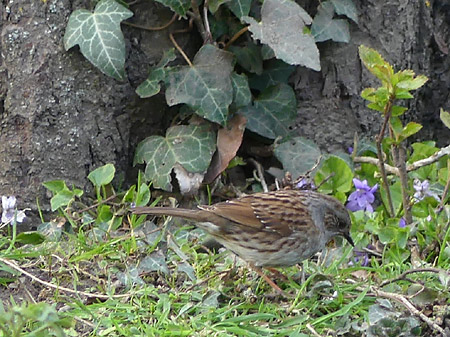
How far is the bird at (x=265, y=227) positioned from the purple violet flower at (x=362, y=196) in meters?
0.82

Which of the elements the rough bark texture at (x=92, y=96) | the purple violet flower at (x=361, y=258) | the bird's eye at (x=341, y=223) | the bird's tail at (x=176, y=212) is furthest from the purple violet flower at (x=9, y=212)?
the purple violet flower at (x=361, y=258)

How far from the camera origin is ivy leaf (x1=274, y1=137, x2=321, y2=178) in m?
5.84

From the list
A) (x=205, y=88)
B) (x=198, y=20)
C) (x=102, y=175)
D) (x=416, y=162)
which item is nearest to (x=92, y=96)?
(x=102, y=175)

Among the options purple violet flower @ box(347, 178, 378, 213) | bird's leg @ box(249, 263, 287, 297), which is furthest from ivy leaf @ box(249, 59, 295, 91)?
bird's leg @ box(249, 263, 287, 297)

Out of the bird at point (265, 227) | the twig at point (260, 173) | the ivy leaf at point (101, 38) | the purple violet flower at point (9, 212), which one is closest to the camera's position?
the bird at point (265, 227)

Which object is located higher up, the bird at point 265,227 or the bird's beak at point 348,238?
the bird at point 265,227

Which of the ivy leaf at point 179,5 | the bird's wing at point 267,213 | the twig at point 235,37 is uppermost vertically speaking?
the ivy leaf at point 179,5

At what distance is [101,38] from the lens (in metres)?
5.25

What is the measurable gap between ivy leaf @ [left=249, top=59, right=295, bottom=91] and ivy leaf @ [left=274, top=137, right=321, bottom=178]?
43cm

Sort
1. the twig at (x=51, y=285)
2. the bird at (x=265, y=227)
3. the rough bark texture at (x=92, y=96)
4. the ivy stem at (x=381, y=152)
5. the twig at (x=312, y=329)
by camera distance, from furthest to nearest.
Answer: the rough bark texture at (x=92, y=96) → the ivy stem at (x=381, y=152) → the bird at (x=265, y=227) → the twig at (x=51, y=285) → the twig at (x=312, y=329)

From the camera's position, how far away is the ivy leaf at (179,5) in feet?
17.7

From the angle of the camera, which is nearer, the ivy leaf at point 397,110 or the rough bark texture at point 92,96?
the ivy leaf at point 397,110

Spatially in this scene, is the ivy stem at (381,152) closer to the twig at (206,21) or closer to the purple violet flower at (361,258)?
the purple violet flower at (361,258)

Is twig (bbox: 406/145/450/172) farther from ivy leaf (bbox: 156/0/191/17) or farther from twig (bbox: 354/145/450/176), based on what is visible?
ivy leaf (bbox: 156/0/191/17)
